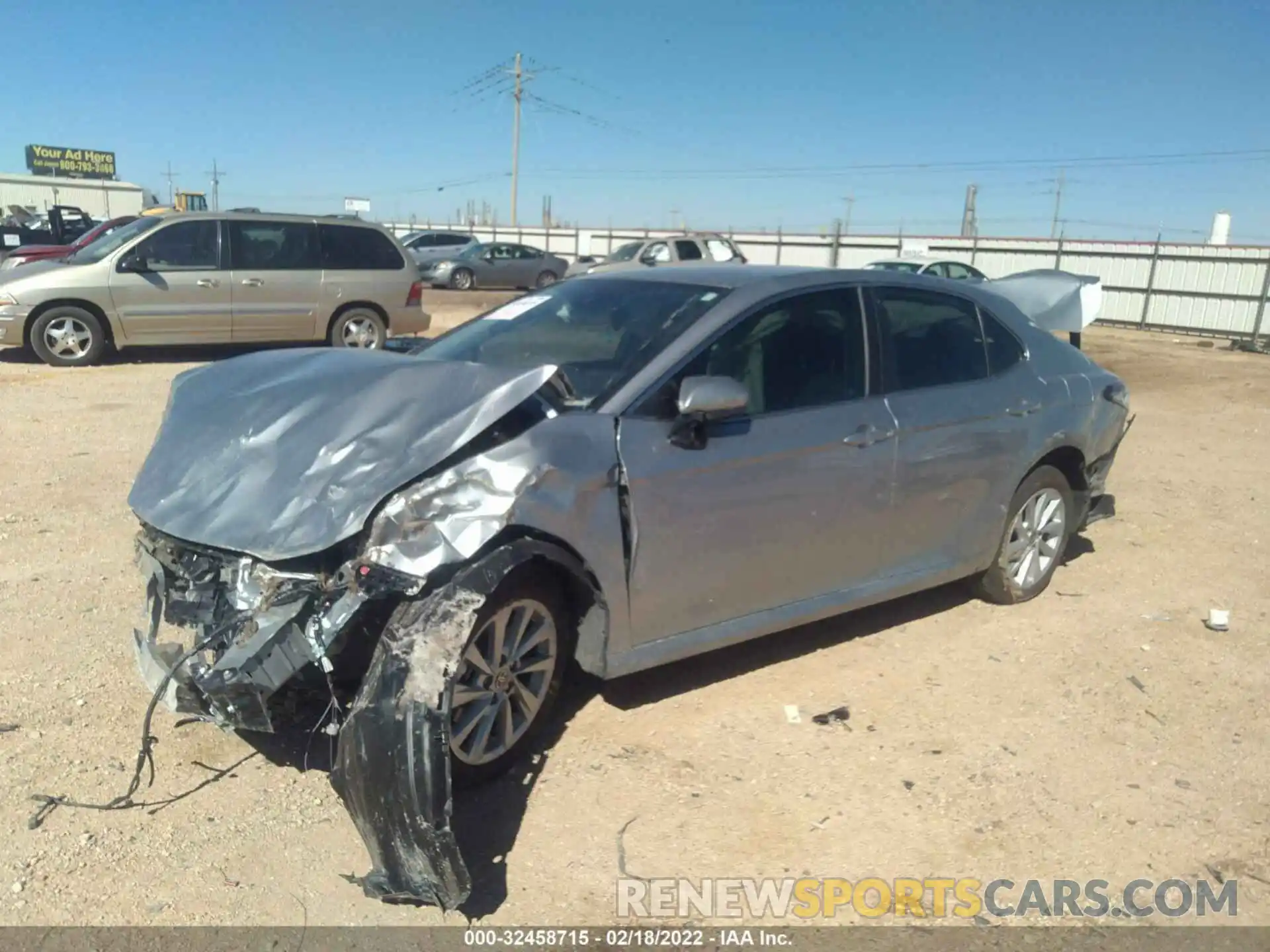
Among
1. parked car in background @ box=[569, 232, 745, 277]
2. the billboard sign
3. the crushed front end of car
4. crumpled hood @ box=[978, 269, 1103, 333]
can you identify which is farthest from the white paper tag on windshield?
the billboard sign

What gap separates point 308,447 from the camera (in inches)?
133

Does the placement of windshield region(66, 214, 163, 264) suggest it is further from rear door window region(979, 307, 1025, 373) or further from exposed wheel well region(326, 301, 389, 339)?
rear door window region(979, 307, 1025, 373)

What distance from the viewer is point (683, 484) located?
3.65 meters

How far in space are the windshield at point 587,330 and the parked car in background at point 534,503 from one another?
2cm

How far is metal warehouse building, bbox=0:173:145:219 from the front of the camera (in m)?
53.5

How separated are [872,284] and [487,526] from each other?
2.27 metres

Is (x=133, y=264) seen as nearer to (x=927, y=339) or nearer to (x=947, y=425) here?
(x=927, y=339)

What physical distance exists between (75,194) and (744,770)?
63.8 metres

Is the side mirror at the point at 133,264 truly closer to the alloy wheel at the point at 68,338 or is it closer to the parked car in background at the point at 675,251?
the alloy wheel at the point at 68,338

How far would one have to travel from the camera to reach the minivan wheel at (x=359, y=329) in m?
12.8

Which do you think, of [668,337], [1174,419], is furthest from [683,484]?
[1174,419]

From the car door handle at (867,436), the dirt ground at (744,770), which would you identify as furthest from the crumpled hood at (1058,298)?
the car door handle at (867,436)

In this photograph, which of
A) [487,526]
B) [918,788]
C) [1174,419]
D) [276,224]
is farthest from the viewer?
[276,224]

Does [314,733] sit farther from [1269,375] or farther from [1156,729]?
[1269,375]
